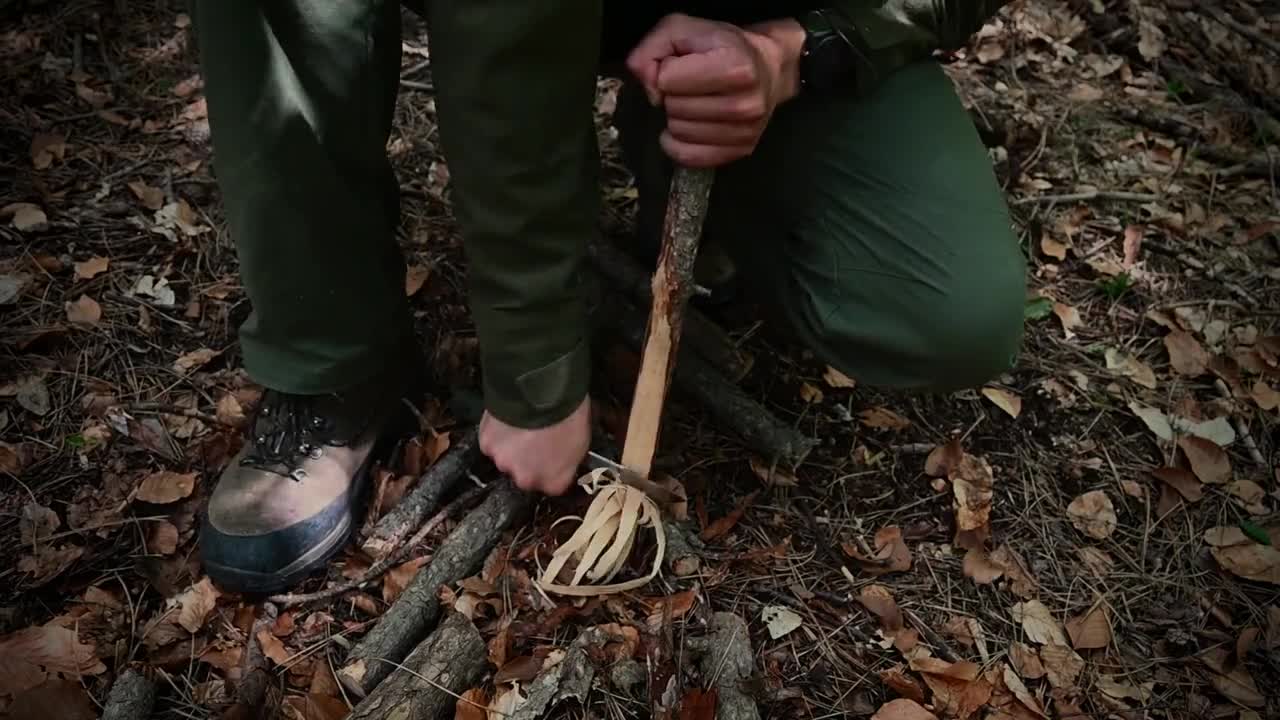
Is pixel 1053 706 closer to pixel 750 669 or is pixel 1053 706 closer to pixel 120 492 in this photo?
pixel 750 669

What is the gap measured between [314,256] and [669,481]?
854 millimetres

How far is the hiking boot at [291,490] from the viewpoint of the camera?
1678 millimetres

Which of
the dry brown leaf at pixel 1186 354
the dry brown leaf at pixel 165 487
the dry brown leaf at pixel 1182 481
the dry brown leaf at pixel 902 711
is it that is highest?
the dry brown leaf at pixel 1186 354

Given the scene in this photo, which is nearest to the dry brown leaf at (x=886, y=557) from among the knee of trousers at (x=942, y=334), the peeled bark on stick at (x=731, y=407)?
the peeled bark on stick at (x=731, y=407)

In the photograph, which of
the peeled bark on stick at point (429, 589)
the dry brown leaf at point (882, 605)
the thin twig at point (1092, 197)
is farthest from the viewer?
the thin twig at point (1092, 197)

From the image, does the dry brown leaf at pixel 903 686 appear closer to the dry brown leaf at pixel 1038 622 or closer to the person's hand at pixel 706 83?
the dry brown leaf at pixel 1038 622

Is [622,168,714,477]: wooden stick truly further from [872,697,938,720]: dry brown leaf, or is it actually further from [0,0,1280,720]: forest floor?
[872,697,938,720]: dry brown leaf

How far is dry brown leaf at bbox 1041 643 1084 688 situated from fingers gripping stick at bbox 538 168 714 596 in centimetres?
83

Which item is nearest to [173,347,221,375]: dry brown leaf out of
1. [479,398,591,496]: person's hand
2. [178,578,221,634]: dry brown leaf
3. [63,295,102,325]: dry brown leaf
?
[63,295,102,325]: dry brown leaf

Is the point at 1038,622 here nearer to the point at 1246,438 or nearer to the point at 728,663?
the point at 728,663

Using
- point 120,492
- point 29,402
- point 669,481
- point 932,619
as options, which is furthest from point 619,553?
point 29,402

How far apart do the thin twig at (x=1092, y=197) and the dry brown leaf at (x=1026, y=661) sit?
→ 4.71 ft

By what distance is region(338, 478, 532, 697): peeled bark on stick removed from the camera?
1561mm

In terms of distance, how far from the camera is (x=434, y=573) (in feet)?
5.50
